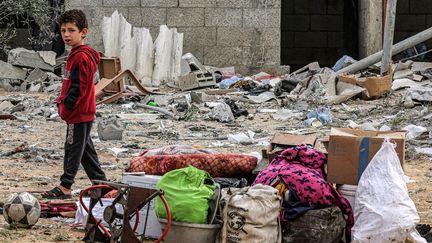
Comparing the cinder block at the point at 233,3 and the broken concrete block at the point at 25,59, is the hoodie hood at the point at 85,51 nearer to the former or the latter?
the broken concrete block at the point at 25,59

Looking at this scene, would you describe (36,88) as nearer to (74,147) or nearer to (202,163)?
(74,147)

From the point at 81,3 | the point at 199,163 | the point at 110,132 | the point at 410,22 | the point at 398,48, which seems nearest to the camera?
the point at 199,163

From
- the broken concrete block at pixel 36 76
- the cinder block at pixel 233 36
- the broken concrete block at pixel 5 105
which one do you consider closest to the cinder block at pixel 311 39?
the cinder block at pixel 233 36

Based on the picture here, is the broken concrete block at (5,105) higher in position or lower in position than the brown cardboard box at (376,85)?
lower

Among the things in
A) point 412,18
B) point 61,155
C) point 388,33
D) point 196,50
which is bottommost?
point 61,155

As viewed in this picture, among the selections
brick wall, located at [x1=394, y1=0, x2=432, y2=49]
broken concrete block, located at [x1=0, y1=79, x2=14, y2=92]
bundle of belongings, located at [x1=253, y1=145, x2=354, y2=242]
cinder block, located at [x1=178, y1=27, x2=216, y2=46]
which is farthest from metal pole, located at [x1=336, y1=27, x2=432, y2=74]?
bundle of belongings, located at [x1=253, y1=145, x2=354, y2=242]

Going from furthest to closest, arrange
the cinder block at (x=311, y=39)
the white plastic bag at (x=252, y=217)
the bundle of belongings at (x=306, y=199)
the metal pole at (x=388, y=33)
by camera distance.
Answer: the cinder block at (x=311, y=39), the metal pole at (x=388, y=33), the bundle of belongings at (x=306, y=199), the white plastic bag at (x=252, y=217)

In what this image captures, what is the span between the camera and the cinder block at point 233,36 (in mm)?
17031

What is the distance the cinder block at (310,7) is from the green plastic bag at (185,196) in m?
15.9

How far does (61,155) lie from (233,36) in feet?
27.1

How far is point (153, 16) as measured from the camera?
1689 cm

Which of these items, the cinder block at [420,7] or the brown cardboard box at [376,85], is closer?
the brown cardboard box at [376,85]

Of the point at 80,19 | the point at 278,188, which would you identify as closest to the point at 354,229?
the point at 278,188

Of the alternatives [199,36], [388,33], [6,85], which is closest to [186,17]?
[199,36]
